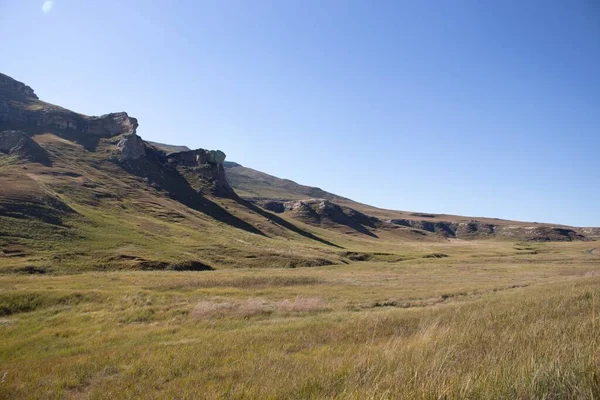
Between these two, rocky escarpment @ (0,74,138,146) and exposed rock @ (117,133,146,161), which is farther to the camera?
rocky escarpment @ (0,74,138,146)

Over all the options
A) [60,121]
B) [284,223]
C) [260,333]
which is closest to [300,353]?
[260,333]

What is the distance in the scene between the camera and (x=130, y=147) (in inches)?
6737

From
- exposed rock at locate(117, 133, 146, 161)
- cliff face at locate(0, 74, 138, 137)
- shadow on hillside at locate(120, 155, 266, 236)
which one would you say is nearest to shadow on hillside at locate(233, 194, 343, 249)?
shadow on hillside at locate(120, 155, 266, 236)

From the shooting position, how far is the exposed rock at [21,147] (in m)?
129

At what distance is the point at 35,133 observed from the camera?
168 m

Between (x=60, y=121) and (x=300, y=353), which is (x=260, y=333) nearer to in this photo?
A: (x=300, y=353)

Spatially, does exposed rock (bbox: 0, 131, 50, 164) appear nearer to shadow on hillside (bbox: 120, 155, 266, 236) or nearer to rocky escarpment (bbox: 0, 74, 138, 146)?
shadow on hillside (bbox: 120, 155, 266, 236)

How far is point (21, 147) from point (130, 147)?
146 feet

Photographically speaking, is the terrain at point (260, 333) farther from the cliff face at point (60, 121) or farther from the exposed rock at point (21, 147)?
the cliff face at point (60, 121)

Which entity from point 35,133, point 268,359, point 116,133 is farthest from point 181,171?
point 268,359

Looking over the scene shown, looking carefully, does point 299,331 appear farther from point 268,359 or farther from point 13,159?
point 13,159

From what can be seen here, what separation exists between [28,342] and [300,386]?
17579 mm

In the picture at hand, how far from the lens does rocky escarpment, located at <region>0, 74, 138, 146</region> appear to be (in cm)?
17425

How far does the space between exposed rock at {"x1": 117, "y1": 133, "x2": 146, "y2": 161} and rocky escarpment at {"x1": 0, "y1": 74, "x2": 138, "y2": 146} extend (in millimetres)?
16037
